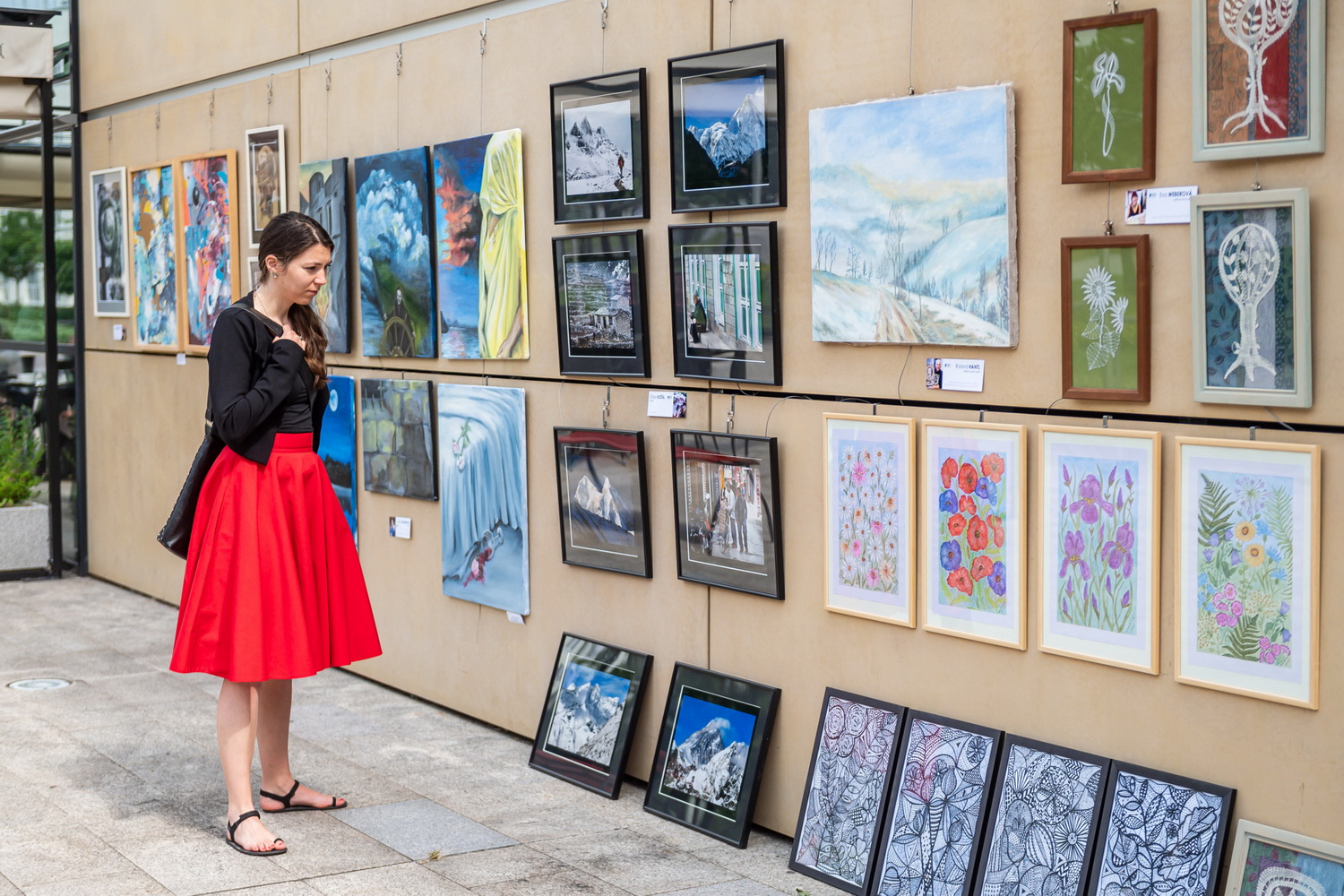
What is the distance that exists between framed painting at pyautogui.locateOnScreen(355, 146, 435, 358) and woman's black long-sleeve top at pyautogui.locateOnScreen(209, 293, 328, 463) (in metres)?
1.68

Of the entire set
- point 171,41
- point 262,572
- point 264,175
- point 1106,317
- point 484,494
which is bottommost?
point 262,572

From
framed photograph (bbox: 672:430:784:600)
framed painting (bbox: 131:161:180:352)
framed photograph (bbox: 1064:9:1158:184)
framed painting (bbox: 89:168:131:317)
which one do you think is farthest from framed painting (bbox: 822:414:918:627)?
framed painting (bbox: 89:168:131:317)

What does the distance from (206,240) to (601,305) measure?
365 centimetres

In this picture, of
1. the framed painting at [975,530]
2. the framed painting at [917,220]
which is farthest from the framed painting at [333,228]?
the framed painting at [975,530]

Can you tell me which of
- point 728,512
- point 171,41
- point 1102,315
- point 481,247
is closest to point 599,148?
point 481,247

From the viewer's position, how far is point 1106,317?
3389 mm

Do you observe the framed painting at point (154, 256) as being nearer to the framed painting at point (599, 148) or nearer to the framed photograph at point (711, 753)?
the framed painting at point (599, 148)

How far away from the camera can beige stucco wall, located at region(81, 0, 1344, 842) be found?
3.20 meters

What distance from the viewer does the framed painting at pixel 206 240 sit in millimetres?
7496

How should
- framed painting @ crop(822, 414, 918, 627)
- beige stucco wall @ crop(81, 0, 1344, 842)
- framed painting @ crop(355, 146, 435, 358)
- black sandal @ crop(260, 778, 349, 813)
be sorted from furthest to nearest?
1. framed painting @ crop(355, 146, 435, 358)
2. black sandal @ crop(260, 778, 349, 813)
3. framed painting @ crop(822, 414, 918, 627)
4. beige stucco wall @ crop(81, 0, 1344, 842)

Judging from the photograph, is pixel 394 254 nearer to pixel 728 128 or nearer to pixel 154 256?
pixel 728 128

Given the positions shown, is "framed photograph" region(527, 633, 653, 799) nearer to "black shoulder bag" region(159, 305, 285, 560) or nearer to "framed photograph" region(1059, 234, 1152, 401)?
"black shoulder bag" region(159, 305, 285, 560)

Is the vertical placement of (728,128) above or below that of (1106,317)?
above

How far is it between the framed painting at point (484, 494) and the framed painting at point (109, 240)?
3.91 meters
